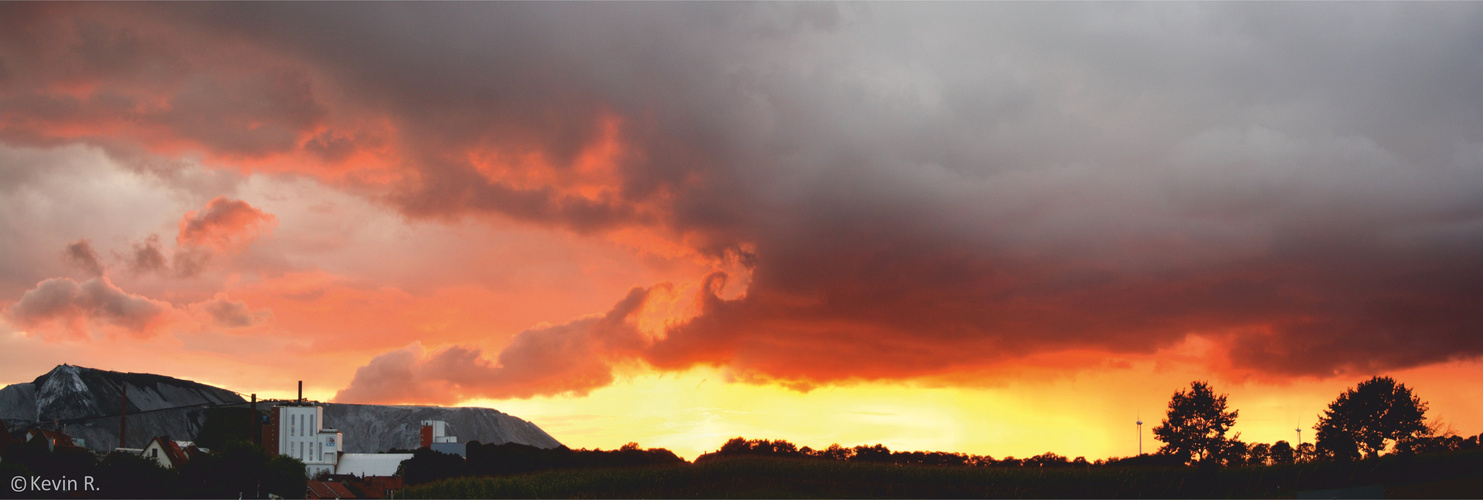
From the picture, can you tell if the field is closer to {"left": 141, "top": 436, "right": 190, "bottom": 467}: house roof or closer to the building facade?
{"left": 141, "top": 436, "right": 190, "bottom": 467}: house roof

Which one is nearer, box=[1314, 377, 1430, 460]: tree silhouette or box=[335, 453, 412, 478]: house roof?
box=[1314, 377, 1430, 460]: tree silhouette

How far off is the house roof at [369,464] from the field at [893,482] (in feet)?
267

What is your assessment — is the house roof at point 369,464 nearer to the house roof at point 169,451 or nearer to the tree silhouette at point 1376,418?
the house roof at point 169,451

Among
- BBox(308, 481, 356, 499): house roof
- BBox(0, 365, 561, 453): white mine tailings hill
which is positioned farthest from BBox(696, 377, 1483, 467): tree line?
BBox(0, 365, 561, 453): white mine tailings hill

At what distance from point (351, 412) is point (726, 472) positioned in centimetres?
19341

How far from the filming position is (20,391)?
15438 cm

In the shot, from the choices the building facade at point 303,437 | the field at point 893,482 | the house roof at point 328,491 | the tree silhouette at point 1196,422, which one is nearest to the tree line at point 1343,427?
the tree silhouette at point 1196,422

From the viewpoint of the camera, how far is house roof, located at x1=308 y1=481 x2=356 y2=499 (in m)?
71.4

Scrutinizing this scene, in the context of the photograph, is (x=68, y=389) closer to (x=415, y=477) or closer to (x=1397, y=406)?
(x=415, y=477)

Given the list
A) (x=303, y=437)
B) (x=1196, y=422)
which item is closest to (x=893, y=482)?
(x=1196, y=422)

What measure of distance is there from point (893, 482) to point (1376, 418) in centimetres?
6859

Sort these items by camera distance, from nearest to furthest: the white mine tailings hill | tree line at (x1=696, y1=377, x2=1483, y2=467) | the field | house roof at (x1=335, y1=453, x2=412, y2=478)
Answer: the field
tree line at (x1=696, y1=377, x2=1483, y2=467)
house roof at (x1=335, y1=453, x2=412, y2=478)
the white mine tailings hill

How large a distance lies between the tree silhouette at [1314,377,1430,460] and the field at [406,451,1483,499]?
42003mm

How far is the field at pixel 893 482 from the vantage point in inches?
1033
